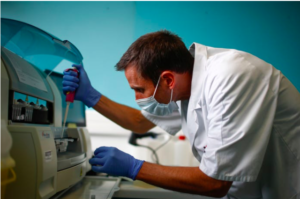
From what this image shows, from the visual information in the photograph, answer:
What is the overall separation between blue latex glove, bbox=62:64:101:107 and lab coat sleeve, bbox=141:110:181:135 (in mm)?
288

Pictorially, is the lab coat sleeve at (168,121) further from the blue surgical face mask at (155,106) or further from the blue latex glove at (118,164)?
the blue latex glove at (118,164)

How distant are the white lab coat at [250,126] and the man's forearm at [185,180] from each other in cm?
4

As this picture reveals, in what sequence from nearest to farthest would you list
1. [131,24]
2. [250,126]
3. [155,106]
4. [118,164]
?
[250,126]
[118,164]
[155,106]
[131,24]

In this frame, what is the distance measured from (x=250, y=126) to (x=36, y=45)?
0.90m

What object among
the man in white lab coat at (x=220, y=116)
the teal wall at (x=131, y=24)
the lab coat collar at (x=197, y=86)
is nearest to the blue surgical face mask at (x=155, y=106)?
the man in white lab coat at (x=220, y=116)

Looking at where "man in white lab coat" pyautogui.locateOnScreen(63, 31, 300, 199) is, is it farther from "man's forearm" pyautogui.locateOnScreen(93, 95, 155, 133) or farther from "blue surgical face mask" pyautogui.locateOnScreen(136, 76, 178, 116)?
"man's forearm" pyautogui.locateOnScreen(93, 95, 155, 133)

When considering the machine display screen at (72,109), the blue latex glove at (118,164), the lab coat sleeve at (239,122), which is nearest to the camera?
the lab coat sleeve at (239,122)

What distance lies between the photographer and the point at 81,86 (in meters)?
1.10

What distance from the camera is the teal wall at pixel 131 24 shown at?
148 centimetres

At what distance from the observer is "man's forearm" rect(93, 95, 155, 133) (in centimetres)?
123

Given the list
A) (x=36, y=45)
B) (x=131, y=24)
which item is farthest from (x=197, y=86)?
(x=131, y=24)

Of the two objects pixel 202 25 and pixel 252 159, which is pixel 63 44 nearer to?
pixel 252 159

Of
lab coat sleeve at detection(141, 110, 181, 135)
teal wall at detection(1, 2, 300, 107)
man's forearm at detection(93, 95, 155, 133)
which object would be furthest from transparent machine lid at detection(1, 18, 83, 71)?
lab coat sleeve at detection(141, 110, 181, 135)

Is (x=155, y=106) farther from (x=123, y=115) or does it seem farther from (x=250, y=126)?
(x=250, y=126)
